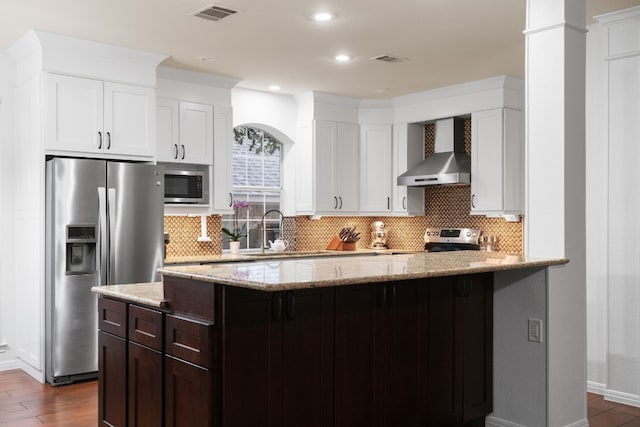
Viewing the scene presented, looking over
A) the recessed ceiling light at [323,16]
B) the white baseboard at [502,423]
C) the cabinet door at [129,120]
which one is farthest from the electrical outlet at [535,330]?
the cabinet door at [129,120]

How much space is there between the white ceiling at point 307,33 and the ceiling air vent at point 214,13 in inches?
2.1

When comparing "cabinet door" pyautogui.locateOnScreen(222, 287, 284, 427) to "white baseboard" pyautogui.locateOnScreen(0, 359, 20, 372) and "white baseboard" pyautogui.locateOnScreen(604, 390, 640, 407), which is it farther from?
"white baseboard" pyautogui.locateOnScreen(0, 359, 20, 372)

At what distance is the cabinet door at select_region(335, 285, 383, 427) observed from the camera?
307 centimetres

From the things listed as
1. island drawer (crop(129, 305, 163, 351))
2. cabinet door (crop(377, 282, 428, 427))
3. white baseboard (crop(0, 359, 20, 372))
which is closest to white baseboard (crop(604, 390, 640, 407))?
cabinet door (crop(377, 282, 428, 427))

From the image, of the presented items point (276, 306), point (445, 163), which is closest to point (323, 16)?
point (276, 306)

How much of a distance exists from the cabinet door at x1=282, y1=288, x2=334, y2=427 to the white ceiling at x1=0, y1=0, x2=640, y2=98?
6.85 feet

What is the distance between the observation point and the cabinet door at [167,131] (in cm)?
576

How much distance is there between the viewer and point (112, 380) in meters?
3.42

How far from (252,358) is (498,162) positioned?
13.9ft

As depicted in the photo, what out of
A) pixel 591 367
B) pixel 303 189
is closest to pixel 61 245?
pixel 303 189

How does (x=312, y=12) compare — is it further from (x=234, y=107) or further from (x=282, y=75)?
(x=234, y=107)

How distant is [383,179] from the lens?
23.9 ft

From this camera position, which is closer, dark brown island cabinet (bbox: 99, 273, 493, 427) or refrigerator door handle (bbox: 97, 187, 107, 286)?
dark brown island cabinet (bbox: 99, 273, 493, 427)

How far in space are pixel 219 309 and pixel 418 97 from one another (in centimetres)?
490
